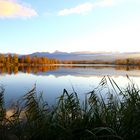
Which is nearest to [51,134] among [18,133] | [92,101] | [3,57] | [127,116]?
[18,133]

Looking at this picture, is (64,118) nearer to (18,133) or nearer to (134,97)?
(18,133)

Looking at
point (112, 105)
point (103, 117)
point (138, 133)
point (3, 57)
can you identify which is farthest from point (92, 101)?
point (3, 57)

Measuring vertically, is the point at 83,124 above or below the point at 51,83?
above

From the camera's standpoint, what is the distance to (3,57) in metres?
194

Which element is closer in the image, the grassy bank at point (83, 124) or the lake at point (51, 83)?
the grassy bank at point (83, 124)

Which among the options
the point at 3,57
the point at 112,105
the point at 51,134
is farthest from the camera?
the point at 3,57

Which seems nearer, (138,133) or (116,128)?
(138,133)

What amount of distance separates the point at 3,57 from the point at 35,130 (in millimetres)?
195994

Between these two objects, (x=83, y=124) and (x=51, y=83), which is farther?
(x=51, y=83)

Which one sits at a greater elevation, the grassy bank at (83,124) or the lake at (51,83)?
the grassy bank at (83,124)

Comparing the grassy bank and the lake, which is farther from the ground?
the grassy bank

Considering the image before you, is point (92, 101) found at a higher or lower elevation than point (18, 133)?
higher

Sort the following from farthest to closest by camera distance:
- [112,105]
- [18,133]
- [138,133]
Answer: [112,105], [18,133], [138,133]

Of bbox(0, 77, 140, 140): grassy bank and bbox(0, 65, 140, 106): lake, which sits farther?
bbox(0, 65, 140, 106): lake
